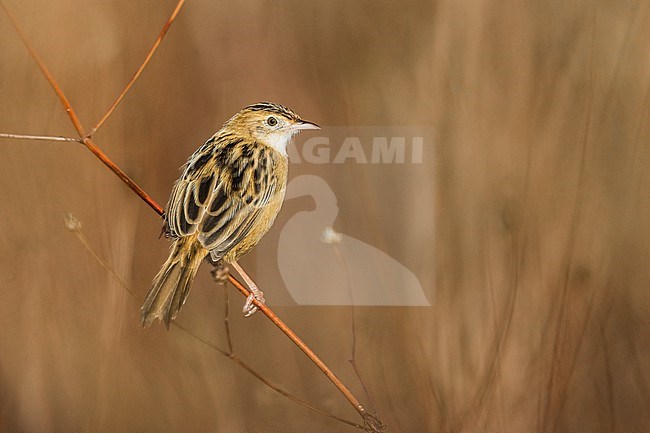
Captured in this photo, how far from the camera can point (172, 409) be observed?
293cm

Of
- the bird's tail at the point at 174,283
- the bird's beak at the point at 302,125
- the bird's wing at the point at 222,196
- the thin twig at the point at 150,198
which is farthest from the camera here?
the bird's beak at the point at 302,125

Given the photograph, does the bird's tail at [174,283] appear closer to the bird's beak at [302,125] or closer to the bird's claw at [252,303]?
the bird's claw at [252,303]

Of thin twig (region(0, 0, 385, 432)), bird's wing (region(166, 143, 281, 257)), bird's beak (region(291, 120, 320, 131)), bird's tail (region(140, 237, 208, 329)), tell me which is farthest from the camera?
bird's beak (region(291, 120, 320, 131))

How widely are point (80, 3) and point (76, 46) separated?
7.7 inches

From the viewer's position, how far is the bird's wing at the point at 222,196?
2.32 metres

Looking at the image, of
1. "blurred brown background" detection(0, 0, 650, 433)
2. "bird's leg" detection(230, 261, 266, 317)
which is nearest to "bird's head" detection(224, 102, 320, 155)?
"blurred brown background" detection(0, 0, 650, 433)

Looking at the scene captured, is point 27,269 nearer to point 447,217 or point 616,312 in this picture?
point 447,217

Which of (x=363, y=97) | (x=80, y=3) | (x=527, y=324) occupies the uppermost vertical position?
(x=80, y=3)

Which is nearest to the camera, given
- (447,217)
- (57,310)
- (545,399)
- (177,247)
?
(177,247)

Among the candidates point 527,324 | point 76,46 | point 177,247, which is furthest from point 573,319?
point 76,46

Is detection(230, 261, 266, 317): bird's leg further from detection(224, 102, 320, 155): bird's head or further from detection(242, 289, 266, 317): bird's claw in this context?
detection(224, 102, 320, 155): bird's head

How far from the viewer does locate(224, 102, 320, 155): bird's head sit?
98.6 inches

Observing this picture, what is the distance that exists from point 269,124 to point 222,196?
1.10 feet

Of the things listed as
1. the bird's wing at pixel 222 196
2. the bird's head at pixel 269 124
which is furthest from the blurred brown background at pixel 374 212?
the bird's wing at pixel 222 196
